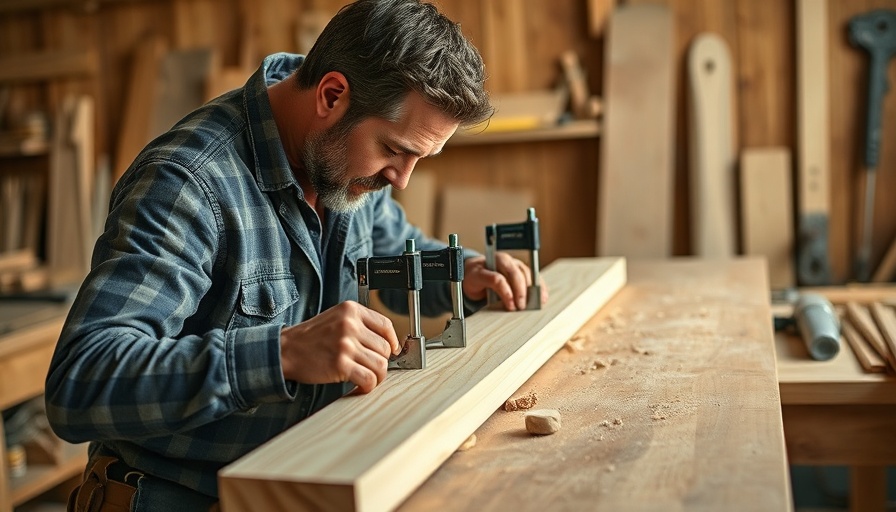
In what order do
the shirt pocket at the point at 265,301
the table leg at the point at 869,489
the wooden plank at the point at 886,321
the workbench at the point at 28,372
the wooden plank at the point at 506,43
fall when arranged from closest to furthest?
the shirt pocket at the point at 265,301 → the wooden plank at the point at 886,321 → the table leg at the point at 869,489 → the workbench at the point at 28,372 → the wooden plank at the point at 506,43

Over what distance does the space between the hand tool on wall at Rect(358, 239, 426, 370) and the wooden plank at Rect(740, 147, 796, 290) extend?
98.5 inches

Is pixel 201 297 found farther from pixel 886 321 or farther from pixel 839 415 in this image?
pixel 886 321

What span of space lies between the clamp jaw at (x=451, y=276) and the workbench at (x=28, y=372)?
1866 mm

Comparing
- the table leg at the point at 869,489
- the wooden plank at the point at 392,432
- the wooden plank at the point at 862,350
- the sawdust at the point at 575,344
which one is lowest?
the table leg at the point at 869,489

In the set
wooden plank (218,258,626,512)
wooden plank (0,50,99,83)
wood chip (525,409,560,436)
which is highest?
wooden plank (0,50,99,83)

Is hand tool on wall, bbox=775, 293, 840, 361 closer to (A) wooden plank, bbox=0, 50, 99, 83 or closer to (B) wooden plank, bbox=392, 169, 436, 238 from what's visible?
(B) wooden plank, bbox=392, 169, 436, 238

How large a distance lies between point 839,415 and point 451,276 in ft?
3.38

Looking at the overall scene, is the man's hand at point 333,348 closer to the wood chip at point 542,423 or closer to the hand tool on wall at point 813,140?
the wood chip at point 542,423

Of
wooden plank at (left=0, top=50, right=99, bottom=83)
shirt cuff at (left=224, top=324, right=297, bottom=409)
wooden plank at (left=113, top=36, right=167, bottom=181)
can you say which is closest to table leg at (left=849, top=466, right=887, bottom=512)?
shirt cuff at (left=224, top=324, right=297, bottom=409)

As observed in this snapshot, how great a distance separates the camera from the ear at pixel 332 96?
187cm

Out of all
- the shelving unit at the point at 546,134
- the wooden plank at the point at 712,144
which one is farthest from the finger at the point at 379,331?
the wooden plank at the point at 712,144

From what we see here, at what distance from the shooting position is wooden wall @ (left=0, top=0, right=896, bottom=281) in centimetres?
383

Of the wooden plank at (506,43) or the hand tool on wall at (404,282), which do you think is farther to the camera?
the wooden plank at (506,43)

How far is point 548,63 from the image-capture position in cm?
416
